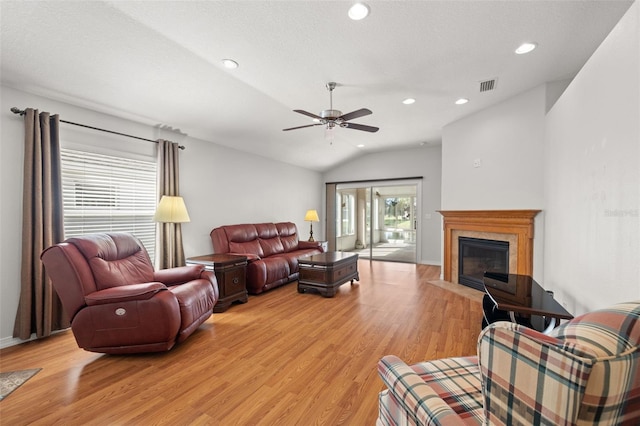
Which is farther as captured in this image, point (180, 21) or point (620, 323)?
point (180, 21)

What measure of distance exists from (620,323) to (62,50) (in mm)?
3695

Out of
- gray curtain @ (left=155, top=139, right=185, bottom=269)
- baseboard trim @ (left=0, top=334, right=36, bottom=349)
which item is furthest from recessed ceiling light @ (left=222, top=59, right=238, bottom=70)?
baseboard trim @ (left=0, top=334, right=36, bottom=349)

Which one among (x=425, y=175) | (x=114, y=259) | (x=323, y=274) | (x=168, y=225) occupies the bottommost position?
(x=323, y=274)

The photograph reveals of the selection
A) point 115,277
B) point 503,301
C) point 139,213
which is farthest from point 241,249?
point 503,301

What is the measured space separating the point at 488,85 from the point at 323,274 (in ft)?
10.8

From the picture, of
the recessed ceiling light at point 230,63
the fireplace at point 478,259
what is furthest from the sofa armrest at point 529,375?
the fireplace at point 478,259

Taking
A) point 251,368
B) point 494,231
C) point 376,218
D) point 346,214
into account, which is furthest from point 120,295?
point 346,214

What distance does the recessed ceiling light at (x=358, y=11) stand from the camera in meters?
1.99

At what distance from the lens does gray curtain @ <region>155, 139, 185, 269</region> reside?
3.68 m

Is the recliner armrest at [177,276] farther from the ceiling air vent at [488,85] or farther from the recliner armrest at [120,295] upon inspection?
the ceiling air vent at [488,85]

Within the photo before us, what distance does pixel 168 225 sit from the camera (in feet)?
12.2

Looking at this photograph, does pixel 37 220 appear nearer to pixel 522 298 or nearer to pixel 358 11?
pixel 358 11

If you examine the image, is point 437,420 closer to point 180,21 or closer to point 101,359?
point 101,359

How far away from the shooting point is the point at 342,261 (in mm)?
4277
